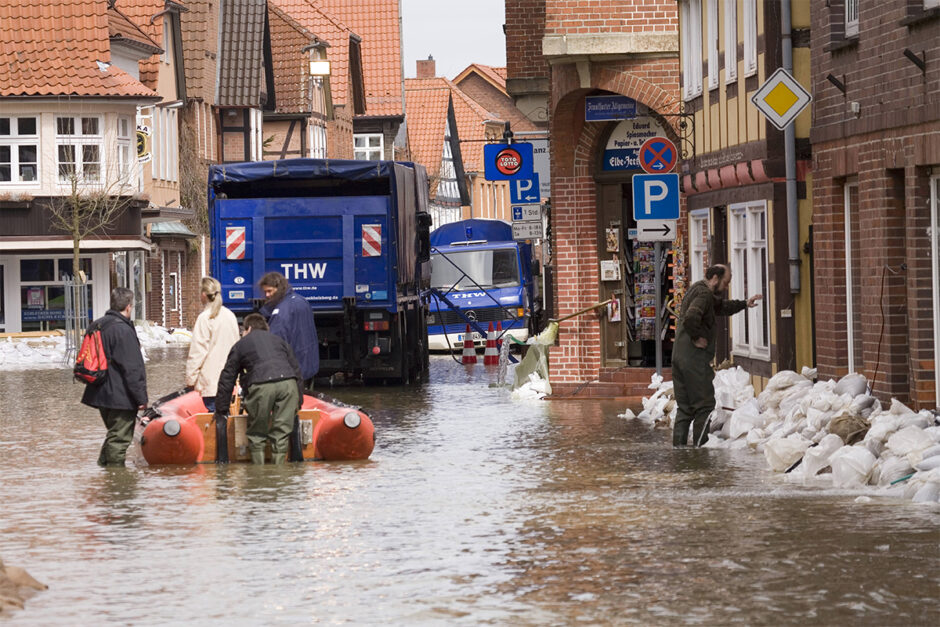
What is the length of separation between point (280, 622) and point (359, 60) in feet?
250

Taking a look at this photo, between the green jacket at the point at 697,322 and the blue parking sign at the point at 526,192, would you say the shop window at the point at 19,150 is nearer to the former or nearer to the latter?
the blue parking sign at the point at 526,192

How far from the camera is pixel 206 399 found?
61.3ft

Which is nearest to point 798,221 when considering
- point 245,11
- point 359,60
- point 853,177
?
point 853,177

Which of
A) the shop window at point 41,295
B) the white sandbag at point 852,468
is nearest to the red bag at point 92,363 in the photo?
the white sandbag at point 852,468

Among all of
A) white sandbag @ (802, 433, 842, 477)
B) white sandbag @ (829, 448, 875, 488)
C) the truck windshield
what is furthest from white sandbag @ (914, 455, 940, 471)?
the truck windshield

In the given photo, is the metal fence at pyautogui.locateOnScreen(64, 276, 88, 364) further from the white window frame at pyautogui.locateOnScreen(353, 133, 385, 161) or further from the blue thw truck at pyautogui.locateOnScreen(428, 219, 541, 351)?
the white window frame at pyautogui.locateOnScreen(353, 133, 385, 161)

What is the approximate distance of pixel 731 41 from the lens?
2341 centimetres

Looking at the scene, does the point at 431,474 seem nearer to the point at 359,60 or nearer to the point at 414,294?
the point at 414,294

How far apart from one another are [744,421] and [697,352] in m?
0.87

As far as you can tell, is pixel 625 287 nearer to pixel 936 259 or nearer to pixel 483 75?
pixel 936 259

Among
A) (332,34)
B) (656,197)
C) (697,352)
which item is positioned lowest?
(697,352)

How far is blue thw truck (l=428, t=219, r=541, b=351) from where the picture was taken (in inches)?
1622

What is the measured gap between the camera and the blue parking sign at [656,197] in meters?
24.0

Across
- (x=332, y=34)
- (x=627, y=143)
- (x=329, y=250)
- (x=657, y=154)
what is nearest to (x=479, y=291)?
(x=627, y=143)
